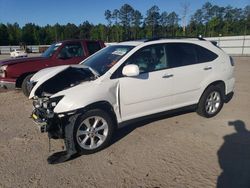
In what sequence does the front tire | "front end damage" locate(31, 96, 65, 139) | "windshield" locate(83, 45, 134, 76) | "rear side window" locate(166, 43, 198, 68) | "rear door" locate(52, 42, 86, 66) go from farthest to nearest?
"rear door" locate(52, 42, 86, 66) → "rear side window" locate(166, 43, 198, 68) → "windshield" locate(83, 45, 134, 76) → the front tire → "front end damage" locate(31, 96, 65, 139)

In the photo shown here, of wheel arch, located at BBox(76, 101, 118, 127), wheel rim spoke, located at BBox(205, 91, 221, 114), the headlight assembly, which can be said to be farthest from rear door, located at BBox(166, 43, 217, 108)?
the headlight assembly

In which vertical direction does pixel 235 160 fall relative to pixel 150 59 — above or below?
below

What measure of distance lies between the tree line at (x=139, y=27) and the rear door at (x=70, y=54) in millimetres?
61330

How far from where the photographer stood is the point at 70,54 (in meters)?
8.98

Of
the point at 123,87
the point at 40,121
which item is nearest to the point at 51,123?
the point at 40,121

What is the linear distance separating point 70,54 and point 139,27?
82.5 meters

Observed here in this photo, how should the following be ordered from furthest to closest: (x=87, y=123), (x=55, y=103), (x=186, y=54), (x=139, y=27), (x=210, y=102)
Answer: (x=139, y=27) < (x=210, y=102) < (x=186, y=54) < (x=87, y=123) < (x=55, y=103)

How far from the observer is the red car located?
26.1 feet

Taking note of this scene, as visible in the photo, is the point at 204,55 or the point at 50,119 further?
the point at 204,55

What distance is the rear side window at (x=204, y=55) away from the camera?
18.4ft

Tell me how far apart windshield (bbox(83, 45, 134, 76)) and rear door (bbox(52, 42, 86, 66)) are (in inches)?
138

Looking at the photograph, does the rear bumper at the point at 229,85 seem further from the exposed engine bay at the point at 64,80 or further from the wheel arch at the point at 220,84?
the exposed engine bay at the point at 64,80

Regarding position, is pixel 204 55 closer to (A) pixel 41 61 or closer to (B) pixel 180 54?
(B) pixel 180 54

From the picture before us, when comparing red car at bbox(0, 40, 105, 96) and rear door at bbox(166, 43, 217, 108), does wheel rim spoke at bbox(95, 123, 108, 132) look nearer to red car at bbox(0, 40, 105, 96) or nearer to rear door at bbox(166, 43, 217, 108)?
rear door at bbox(166, 43, 217, 108)
